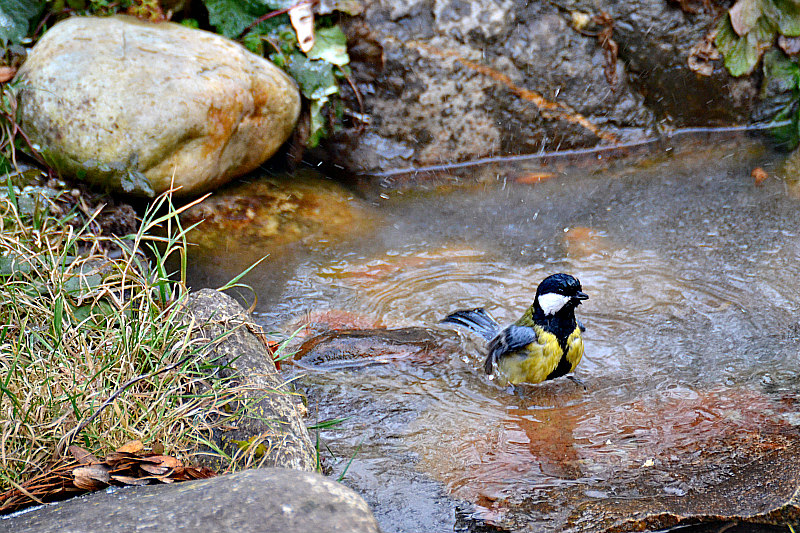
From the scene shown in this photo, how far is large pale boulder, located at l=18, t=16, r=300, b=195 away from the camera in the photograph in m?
4.53

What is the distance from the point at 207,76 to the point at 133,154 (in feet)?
2.56

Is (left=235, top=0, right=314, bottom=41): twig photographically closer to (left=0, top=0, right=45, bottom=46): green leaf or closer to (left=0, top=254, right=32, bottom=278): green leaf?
(left=0, top=0, right=45, bottom=46): green leaf

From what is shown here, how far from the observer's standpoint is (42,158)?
4562 millimetres

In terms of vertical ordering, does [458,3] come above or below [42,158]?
above

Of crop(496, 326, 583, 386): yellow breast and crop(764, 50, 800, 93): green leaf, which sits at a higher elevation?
crop(764, 50, 800, 93): green leaf

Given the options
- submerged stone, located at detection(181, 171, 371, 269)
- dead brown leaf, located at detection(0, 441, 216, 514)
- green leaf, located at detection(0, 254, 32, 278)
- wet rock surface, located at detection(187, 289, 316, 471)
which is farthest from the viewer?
submerged stone, located at detection(181, 171, 371, 269)

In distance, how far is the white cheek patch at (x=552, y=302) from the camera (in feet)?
11.4

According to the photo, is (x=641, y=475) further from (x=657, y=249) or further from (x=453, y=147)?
(x=453, y=147)

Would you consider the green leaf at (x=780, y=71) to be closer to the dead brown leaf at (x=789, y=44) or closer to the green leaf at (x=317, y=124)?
the dead brown leaf at (x=789, y=44)

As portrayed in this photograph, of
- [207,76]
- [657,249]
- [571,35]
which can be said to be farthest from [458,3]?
[657,249]

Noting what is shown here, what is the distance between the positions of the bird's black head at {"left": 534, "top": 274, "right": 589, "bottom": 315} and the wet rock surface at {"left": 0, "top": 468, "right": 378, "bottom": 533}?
6.48 feet

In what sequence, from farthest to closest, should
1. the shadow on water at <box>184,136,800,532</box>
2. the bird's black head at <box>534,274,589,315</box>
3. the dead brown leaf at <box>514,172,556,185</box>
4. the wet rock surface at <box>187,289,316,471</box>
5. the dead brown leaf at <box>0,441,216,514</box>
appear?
1. the dead brown leaf at <box>514,172,556,185</box>
2. the bird's black head at <box>534,274,589,315</box>
3. the shadow on water at <box>184,136,800,532</box>
4. the wet rock surface at <box>187,289,316,471</box>
5. the dead brown leaf at <box>0,441,216,514</box>

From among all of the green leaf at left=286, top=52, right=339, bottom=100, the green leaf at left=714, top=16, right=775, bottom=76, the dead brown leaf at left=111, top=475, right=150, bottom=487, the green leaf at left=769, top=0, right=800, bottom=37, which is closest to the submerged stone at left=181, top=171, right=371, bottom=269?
the green leaf at left=286, top=52, right=339, bottom=100

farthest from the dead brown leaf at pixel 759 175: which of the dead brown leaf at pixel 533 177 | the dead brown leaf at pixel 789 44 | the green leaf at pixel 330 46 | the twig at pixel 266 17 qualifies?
the twig at pixel 266 17
